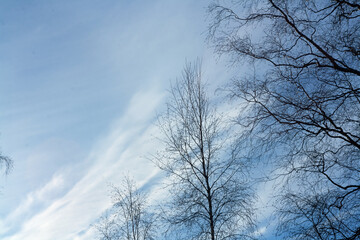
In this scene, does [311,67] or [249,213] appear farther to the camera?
[249,213]

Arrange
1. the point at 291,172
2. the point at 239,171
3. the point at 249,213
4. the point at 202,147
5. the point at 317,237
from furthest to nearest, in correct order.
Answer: the point at 202,147
the point at 239,171
the point at 249,213
the point at 291,172
the point at 317,237

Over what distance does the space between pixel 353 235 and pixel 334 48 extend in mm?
3208

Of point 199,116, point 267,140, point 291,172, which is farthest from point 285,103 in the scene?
point 199,116

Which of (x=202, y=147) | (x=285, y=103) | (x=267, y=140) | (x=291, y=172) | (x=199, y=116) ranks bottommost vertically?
(x=291, y=172)

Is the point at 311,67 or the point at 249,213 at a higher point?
the point at 311,67

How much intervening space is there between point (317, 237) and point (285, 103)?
2406 mm

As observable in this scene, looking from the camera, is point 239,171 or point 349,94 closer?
point 349,94

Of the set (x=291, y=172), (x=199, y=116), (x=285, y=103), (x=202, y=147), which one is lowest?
(x=291, y=172)

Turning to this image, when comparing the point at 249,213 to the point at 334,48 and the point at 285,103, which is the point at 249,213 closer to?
the point at 285,103

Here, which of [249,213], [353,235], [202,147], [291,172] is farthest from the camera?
[202,147]

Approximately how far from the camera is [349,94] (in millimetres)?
4922

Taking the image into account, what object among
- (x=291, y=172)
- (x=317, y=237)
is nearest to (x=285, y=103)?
(x=291, y=172)

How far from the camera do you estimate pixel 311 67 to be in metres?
5.27

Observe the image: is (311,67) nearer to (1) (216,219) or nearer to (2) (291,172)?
(2) (291,172)
